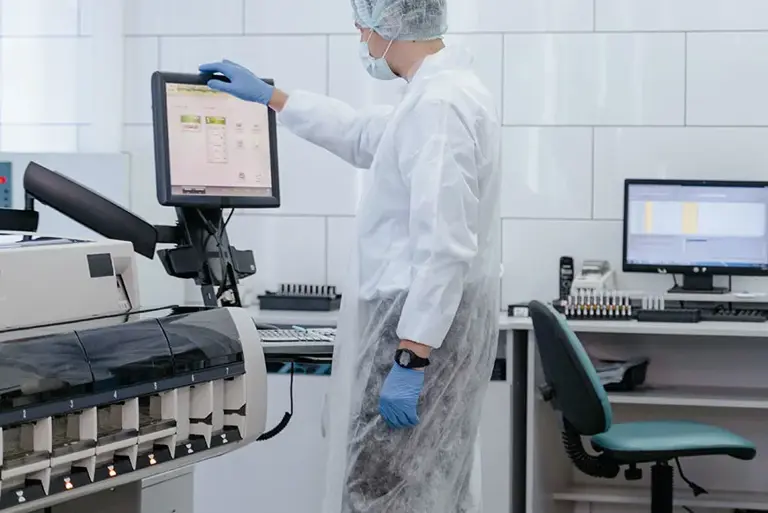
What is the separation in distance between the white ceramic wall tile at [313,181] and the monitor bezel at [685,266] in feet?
3.16

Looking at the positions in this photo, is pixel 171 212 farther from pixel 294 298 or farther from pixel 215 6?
pixel 215 6

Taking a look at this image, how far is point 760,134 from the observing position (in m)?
3.62

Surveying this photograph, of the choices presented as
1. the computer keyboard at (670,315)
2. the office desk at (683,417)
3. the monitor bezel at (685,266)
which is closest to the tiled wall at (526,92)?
the monitor bezel at (685,266)

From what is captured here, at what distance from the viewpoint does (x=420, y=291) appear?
206 centimetres

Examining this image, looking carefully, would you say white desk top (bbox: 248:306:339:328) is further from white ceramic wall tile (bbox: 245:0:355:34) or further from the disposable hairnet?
the disposable hairnet

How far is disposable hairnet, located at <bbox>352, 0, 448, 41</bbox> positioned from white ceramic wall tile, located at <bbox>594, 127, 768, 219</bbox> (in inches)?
59.7

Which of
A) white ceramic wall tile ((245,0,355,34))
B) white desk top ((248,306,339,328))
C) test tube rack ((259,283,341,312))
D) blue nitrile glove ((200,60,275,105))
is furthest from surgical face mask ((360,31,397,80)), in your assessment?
white ceramic wall tile ((245,0,355,34))

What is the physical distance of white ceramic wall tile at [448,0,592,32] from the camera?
370cm

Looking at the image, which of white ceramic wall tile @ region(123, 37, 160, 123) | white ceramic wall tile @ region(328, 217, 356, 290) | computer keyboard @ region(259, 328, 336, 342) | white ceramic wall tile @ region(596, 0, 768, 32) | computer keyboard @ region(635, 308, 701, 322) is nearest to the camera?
computer keyboard @ region(259, 328, 336, 342)

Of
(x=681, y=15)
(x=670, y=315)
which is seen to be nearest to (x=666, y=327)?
(x=670, y=315)

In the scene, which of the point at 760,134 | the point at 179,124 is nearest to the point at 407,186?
the point at 179,124

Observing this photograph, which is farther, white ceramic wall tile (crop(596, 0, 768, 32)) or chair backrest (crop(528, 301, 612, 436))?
white ceramic wall tile (crop(596, 0, 768, 32))

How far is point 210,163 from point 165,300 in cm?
133

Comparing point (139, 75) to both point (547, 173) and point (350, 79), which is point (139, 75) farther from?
point (547, 173)
